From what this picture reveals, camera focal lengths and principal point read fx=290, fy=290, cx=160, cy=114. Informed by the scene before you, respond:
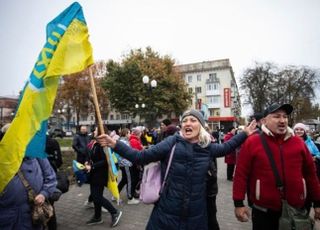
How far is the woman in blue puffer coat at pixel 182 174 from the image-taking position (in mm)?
2961

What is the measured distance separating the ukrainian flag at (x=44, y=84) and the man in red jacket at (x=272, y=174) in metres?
2.16

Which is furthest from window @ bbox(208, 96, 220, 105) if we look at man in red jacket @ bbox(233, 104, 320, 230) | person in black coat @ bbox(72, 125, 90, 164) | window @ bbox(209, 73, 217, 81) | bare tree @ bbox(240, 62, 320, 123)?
man in red jacket @ bbox(233, 104, 320, 230)

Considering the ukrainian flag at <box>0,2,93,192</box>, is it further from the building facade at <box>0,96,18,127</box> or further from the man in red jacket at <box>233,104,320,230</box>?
the building facade at <box>0,96,18,127</box>

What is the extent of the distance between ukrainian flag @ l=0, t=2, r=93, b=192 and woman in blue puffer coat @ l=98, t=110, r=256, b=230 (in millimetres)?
731

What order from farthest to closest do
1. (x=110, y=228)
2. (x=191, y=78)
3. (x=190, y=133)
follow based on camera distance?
(x=191, y=78) < (x=110, y=228) < (x=190, y=133)

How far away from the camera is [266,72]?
4453 centimetres

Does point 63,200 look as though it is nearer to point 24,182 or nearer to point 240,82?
point 24,182

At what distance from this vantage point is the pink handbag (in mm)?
3070

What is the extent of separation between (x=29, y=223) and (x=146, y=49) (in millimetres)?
40192

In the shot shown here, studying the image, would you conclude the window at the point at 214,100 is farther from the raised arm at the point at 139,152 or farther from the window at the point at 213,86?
the raised arm at the point at 139,152

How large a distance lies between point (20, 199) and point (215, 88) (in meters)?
57.3

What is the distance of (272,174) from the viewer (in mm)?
3025

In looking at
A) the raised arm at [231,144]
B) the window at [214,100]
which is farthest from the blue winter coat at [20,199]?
the window at [214,100]

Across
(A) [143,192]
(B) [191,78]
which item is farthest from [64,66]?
(B) [191,78]
